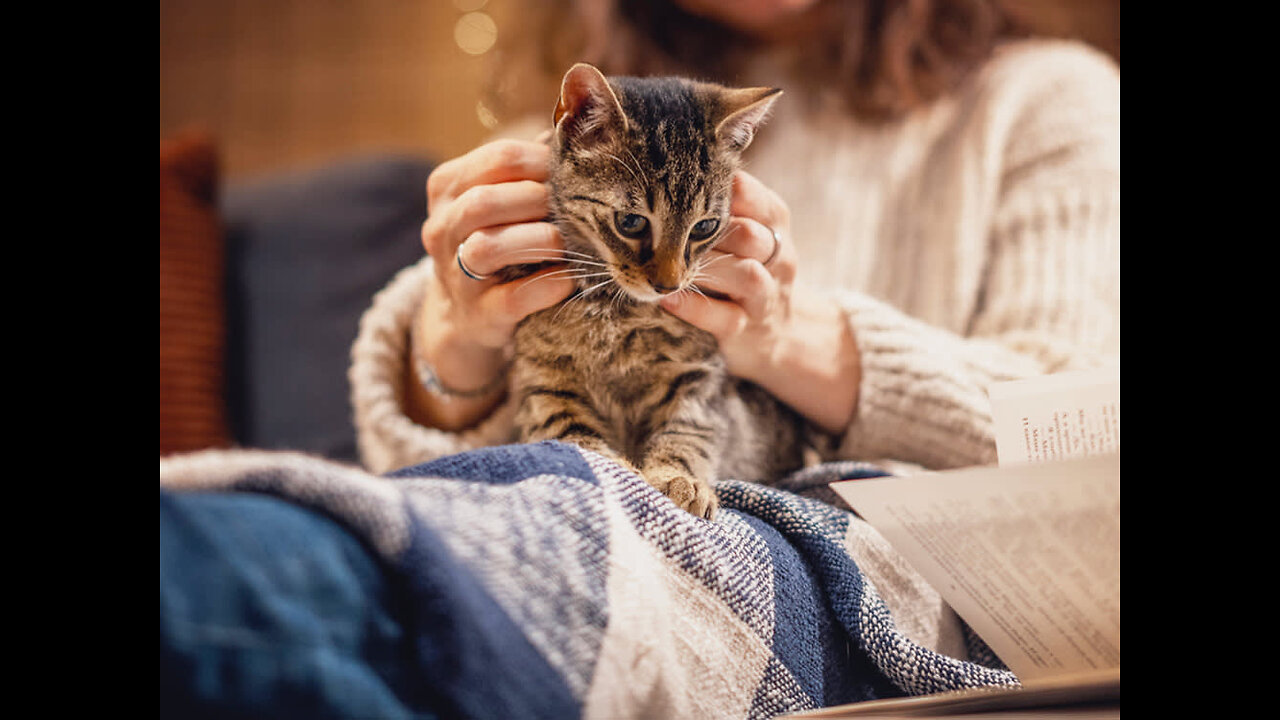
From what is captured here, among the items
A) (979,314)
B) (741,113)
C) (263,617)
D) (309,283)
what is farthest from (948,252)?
(309,283)

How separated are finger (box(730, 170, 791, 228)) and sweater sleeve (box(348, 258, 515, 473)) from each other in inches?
15.3

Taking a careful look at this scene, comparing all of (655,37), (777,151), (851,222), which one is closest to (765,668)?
(851,222)

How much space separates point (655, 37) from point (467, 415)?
35.9 inches

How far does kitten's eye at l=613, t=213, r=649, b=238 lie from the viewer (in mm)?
775

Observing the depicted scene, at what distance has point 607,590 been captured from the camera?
0.46m

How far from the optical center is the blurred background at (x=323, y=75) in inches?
86.2

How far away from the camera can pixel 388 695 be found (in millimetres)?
389

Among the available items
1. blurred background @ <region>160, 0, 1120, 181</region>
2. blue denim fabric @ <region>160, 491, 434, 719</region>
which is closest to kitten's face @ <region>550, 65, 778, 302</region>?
blue denim fabric @ <region>160, 491, 434, 719</region>

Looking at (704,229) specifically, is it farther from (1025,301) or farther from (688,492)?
(1025,301)

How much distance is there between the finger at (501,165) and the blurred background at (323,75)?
1.44m
